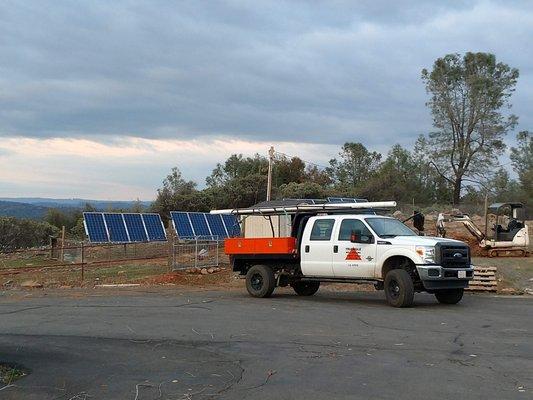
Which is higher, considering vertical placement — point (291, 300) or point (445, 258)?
point (445, 258)

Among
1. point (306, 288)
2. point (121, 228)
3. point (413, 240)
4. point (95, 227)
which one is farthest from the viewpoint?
point (121, 228)

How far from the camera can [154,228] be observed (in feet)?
120

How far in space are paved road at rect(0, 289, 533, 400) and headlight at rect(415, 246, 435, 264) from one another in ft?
3.56

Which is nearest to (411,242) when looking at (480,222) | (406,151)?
(480,222)

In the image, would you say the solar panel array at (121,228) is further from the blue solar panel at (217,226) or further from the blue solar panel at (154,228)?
the blue solar panel at (217,226)

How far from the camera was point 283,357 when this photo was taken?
9.00m

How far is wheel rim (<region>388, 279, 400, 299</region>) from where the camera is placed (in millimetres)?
14641

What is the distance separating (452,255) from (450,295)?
4.14 feet

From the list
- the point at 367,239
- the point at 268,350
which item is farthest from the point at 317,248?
the point at 268,350

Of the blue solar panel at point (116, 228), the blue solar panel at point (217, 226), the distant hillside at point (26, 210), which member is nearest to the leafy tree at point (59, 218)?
the distant hillside at point (26, 210)

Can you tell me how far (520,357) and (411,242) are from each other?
5.86 meters

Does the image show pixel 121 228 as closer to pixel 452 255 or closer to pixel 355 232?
pixel 355 232

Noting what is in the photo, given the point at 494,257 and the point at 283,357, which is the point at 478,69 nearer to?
the point at 494,257

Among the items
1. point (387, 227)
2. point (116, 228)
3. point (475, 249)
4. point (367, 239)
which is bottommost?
point (475, 249)
